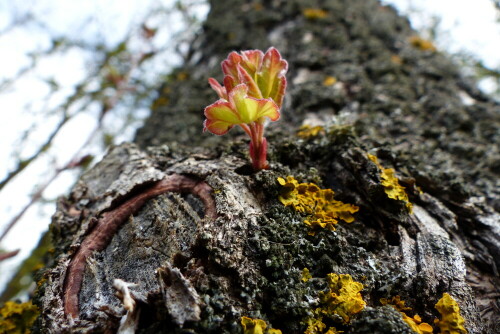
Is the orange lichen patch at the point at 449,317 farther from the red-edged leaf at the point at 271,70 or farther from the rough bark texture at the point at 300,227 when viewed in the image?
the red-edged leaf at the point at 271,70

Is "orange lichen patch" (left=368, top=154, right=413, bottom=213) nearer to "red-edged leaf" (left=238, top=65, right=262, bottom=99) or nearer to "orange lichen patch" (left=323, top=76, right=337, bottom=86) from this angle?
"red-edged leaf" (left=238, top=65, right=262, bottom=99)

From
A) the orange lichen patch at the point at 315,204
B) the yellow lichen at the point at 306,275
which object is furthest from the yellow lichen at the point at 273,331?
the orange lichen patch at the point at 315,204

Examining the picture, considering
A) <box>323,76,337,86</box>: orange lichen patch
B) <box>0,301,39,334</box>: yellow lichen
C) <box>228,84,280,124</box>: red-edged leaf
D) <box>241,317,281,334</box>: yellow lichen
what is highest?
<box>323,76,337,86</box>: orange lichen patch

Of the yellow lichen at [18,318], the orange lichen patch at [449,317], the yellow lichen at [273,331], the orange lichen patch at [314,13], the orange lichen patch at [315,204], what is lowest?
the orange lichen patch at [449,317]

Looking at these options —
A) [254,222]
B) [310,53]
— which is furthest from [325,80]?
[254,222]

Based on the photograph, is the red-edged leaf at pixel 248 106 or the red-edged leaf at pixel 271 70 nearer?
the red-edged leaf at pixel 248 106

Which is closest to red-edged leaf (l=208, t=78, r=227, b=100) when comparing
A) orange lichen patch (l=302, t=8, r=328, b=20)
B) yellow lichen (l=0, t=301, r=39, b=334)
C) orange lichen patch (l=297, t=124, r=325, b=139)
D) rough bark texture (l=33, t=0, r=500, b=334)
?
rough bark texture (l=33, t=0, r=500, b=334)
